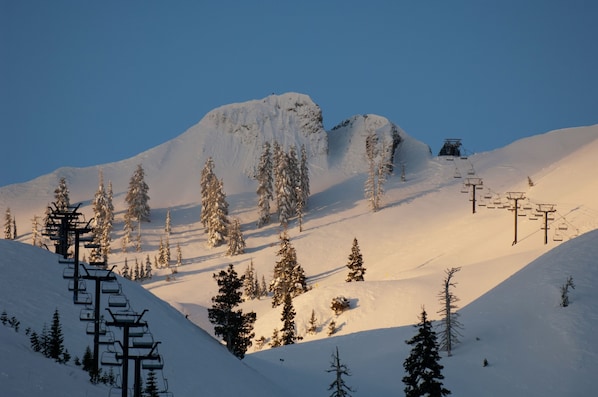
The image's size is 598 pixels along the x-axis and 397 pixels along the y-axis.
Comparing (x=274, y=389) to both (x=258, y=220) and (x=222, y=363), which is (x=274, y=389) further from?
(x=258, y=220)

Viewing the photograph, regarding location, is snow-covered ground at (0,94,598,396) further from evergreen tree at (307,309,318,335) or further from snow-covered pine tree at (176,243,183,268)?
snow-covered pine tree at (176,243,183,268)

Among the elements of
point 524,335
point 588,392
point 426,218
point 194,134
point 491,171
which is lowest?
point 588,392

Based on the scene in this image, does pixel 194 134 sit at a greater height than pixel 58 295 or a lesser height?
greater

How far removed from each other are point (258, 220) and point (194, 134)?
47.8 metres

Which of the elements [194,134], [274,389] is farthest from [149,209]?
[274,389]

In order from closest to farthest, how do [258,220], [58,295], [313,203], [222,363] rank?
[58,295], [222,363], [258,220], [313,203]

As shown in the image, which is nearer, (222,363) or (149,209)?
(222,363)

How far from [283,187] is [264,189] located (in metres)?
3.56

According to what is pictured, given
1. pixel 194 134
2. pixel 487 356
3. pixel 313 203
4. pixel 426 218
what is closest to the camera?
pixel 487 356

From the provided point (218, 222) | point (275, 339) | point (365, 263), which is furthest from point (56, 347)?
point (218, 222)

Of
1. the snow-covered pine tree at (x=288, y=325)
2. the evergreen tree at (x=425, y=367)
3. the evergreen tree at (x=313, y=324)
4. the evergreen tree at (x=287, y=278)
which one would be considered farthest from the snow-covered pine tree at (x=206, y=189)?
the evergreen tree at (x=425, y=367)

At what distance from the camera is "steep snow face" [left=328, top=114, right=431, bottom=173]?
495ft

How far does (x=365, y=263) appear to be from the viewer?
98.4 meters

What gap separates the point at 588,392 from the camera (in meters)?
42.2
